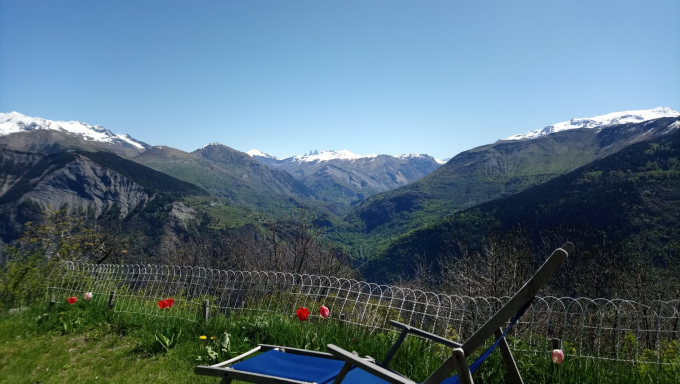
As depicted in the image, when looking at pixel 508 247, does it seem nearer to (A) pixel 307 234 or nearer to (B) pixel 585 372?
(A) pixel 307 234

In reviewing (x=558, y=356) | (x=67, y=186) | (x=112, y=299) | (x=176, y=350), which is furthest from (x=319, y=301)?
(x=67, y=186)

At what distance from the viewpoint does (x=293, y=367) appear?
250 centimetres

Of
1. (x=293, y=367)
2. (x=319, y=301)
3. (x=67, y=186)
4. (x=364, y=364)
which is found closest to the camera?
(x=364, y=364)

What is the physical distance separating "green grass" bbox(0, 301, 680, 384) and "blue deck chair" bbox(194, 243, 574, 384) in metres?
0.92

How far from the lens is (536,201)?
9856cm

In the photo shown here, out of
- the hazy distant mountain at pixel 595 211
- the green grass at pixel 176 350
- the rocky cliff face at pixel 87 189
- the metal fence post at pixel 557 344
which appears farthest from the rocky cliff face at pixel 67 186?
the metal fence post at pixel 557 344

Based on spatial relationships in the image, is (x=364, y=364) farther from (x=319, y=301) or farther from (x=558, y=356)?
(x=319, y=301)

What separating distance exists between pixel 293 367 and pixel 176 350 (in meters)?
2.66

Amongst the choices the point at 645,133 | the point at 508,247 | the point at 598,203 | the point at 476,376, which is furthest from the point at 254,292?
the point at 645,133

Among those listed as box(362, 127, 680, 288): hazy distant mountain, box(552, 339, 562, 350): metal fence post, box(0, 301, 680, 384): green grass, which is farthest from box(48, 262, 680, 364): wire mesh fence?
box(362, 127, 680, 288): hazy distant mountain

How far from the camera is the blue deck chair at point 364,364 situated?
5.31 ft

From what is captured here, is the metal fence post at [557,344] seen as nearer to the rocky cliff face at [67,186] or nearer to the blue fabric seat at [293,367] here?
the blue fabric seat at [293,367]

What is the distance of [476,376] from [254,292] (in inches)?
164

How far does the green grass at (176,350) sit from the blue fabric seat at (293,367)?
105 cm
